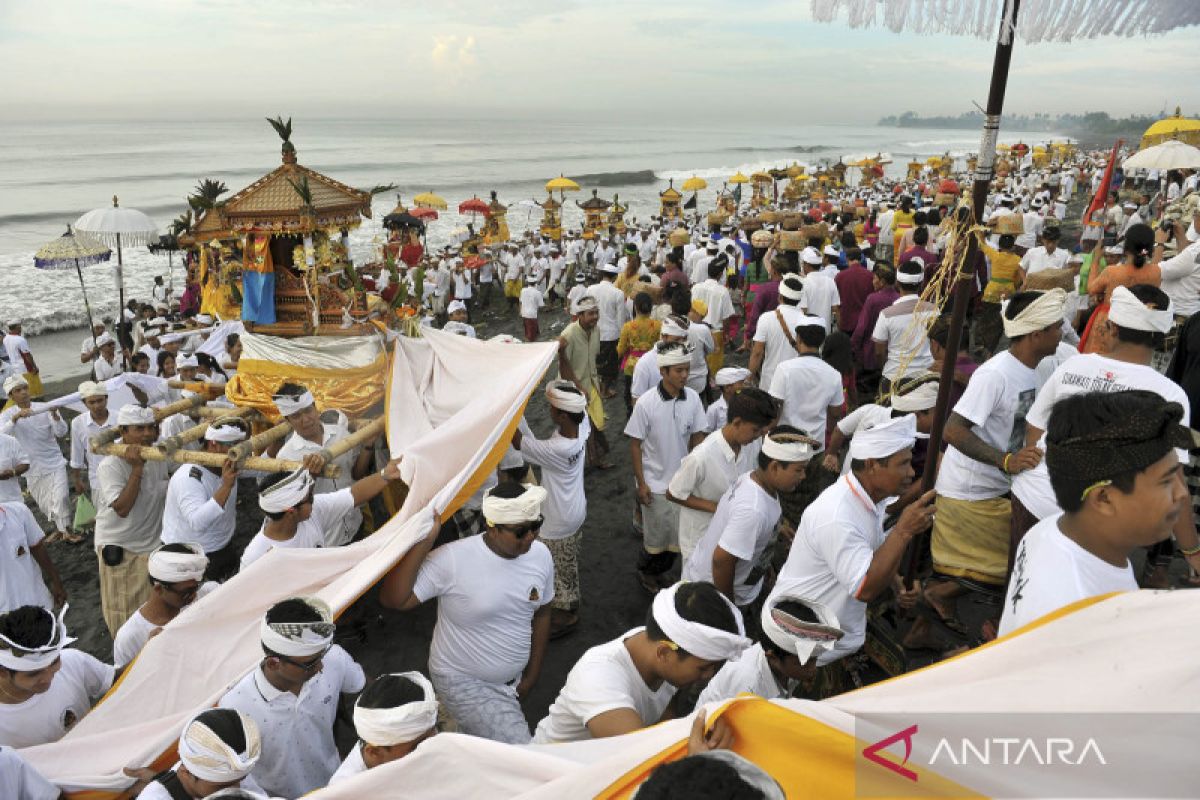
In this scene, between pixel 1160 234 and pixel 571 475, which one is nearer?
pixel 571 475

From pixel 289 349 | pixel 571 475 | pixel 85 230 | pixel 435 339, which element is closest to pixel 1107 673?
pixel 571 475

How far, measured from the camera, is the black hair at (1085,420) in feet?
7.13

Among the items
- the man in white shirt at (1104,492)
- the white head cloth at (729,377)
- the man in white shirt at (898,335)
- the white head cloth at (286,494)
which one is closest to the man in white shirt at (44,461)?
the white head cloth at (286,494)

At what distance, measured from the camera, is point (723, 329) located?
9008 millimetres

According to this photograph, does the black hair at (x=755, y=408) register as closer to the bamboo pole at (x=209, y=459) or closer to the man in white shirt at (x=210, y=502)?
the bamboo pole at (x=209, y=459)

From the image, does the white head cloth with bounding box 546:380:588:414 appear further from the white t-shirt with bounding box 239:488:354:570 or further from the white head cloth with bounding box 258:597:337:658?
the white head cloth with bounding box 258:597:337:658

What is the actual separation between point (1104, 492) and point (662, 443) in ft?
11.4

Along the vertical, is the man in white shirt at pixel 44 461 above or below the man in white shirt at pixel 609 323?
below

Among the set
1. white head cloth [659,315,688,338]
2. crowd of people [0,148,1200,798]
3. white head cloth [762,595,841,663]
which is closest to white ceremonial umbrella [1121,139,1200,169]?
crowd of people [0,148,1200,798]

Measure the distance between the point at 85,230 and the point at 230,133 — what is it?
15879 cm

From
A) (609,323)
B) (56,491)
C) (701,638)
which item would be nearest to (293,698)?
(701,638)

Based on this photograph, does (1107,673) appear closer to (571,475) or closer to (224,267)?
(571,475)

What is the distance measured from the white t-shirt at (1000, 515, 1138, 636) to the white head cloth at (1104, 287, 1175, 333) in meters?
1.70

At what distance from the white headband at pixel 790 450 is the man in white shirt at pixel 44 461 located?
7.53 meters
